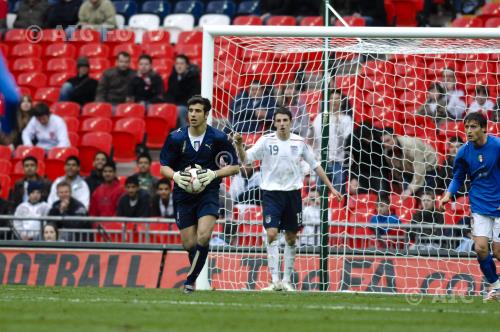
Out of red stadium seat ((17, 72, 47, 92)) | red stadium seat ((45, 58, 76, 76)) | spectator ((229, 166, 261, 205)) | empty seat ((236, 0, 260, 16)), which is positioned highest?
empty seat ((236, 0, 260, 16))

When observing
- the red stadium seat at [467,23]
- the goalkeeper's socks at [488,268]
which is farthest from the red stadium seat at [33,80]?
the goalkeeper's socks at [488,268]

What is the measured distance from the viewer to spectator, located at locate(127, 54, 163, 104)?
21.0 m

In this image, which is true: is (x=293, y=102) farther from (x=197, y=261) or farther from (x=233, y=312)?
(x=233, y=312)

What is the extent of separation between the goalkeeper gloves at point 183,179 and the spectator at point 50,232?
454 centimetres

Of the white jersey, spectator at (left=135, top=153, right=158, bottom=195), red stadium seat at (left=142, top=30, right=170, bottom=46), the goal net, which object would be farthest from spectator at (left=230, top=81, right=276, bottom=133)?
red stadium seat at (left=142, top=30, right=170, bottom=46)

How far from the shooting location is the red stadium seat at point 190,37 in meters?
22.8

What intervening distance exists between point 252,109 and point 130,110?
18.0ft

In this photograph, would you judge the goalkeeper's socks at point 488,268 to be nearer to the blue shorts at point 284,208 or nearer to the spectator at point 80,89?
the blue shorts at point 284,208

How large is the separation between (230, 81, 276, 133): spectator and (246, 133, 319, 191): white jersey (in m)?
0.84

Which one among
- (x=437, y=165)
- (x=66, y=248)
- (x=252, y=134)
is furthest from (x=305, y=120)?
(x=66, y=248)

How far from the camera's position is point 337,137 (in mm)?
15625

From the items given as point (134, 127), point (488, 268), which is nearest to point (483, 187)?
point (488, 268)

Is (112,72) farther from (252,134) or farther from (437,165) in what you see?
(437,165)

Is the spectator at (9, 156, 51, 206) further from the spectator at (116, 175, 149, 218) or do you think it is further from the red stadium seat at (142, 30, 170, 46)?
the red stadium seat at (142, 30, 170, 46)
